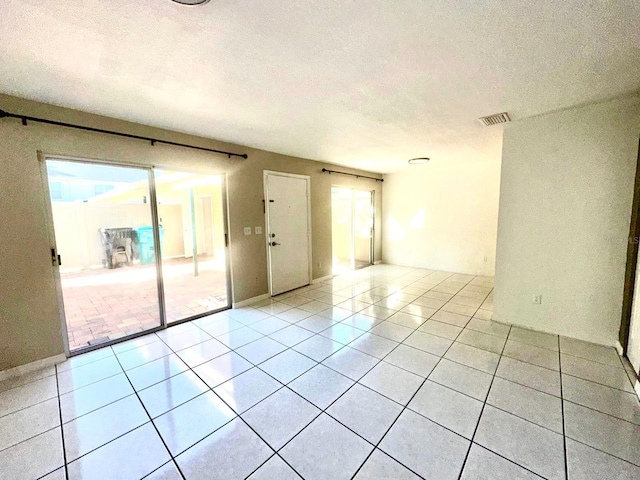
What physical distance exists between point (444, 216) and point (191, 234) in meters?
5.65

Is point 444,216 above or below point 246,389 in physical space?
above

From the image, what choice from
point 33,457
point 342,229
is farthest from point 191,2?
point 342,229

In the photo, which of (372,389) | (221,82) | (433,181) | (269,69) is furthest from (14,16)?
(433,181)

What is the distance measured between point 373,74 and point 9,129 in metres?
3.07

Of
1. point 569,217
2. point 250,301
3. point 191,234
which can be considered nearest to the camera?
point 569,217

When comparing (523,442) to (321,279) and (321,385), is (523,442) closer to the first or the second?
(321,385)

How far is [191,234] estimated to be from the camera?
564 centimetres

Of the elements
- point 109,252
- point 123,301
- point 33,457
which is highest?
point 109,252

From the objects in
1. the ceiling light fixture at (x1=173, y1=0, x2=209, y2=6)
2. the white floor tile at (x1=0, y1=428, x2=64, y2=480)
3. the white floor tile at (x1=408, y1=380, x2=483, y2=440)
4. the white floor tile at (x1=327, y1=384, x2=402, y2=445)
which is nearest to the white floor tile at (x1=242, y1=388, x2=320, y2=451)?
the white floor tile at (x1=327, y1=384, x2=402, y2=445)

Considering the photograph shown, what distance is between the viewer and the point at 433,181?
6.00m

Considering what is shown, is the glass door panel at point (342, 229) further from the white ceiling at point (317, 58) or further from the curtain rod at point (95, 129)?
the white ceiling at point (317, 58)

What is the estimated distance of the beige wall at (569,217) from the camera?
2.51 metres

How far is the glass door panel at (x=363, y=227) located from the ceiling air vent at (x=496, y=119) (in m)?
3.62

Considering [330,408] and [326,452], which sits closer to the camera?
[326,452]
